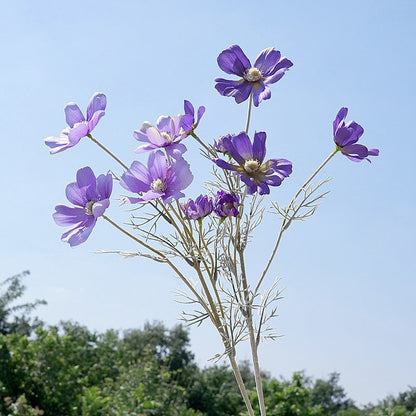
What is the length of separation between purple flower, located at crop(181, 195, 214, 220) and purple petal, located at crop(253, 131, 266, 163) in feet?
0.49

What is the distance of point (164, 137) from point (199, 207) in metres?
0.17

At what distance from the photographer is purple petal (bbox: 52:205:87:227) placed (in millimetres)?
1310

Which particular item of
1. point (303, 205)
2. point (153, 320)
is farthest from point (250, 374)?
point (303, 205)

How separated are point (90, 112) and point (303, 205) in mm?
541

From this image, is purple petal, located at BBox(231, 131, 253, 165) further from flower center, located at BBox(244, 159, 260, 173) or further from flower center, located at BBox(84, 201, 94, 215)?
flower center, located at BBox(84, 201, 94, 215)

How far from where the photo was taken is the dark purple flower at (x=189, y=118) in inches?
56.8

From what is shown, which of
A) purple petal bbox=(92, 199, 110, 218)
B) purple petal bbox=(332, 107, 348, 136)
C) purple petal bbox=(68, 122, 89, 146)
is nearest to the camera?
purple petal bbox=(92, 199, 110, 218)

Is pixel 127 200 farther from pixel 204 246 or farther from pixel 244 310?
pixel 244 310

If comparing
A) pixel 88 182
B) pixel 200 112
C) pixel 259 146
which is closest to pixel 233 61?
pixel 200 112

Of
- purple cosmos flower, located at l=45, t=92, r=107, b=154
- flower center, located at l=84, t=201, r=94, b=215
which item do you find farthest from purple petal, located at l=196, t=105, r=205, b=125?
flower center, located at l=84, t=201, r=94, b=215

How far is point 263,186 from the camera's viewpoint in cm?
134

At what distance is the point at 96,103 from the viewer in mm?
1386

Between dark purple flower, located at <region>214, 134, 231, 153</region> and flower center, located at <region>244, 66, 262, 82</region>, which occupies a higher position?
flower center, located at <region>244, 66, 262, 82</region>

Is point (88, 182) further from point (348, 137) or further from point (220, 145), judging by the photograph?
point (348, 137)
